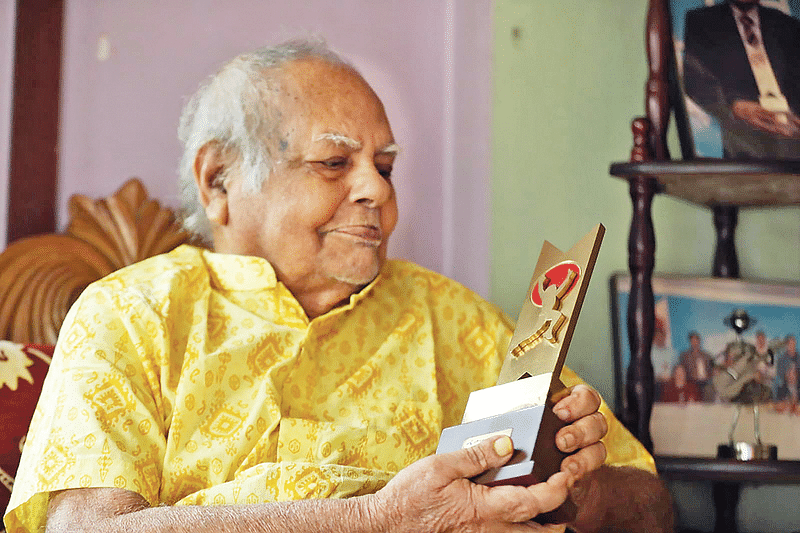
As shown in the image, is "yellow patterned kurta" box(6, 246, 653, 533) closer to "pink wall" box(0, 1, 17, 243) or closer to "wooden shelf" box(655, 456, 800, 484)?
"wooden shelf" box(655, 456, 800, 484)

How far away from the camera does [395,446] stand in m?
1.22

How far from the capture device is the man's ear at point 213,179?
1.35 meters

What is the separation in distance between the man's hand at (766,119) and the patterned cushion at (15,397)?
1260 mm

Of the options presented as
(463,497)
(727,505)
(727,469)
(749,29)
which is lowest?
(727,505)

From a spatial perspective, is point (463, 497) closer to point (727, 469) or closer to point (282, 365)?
point (282, 365)

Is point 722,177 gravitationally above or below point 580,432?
above

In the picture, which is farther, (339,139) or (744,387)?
(744,387)

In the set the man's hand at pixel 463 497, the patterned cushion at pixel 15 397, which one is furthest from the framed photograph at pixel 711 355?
the patterned cushion at pixel 15 397

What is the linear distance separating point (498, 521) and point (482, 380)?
475 millimetres

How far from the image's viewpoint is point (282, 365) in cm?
122

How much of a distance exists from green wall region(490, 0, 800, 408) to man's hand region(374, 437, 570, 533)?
84cm

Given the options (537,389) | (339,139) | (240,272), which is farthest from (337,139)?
(537,389)

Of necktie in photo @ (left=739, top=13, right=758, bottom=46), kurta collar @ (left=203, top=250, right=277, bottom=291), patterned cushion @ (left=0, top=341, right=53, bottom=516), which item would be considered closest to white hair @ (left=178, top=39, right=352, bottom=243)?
kurta collar @ (left=203, top=250, right=277, bottom=291)

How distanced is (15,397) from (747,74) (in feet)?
4.40
